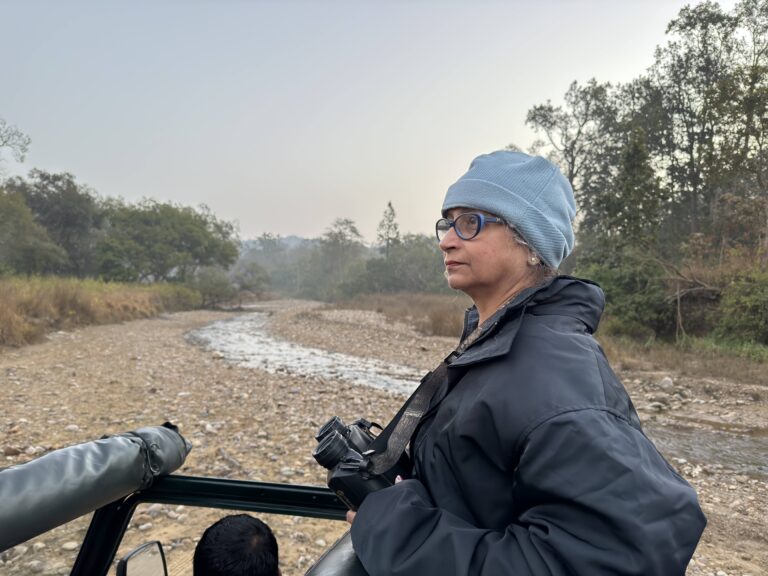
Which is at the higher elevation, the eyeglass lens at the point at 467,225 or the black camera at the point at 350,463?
the eyeglass lens at the point at 467,225

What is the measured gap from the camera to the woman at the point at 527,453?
2.79ft

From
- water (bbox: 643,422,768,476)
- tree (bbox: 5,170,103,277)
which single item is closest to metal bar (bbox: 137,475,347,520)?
water (bbox: 643,422,768,476)

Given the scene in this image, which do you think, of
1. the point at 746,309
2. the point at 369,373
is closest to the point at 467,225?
the point at 369,373

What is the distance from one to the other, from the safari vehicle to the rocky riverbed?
0.15 m

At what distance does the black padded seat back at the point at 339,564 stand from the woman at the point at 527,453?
3.2 inches

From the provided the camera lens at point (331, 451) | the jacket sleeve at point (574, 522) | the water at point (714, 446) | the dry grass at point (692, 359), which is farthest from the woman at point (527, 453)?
the dry grass at point (692, 359)

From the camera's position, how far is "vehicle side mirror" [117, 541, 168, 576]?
140 cm

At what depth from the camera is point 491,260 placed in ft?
4.38

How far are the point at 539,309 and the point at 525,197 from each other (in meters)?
0.33

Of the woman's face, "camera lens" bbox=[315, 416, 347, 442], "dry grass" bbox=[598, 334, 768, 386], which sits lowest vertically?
"dry grass" bbox=[598, 334, 768, 386]

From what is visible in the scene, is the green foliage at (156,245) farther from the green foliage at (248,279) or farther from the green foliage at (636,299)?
the green foliage at (636,299)

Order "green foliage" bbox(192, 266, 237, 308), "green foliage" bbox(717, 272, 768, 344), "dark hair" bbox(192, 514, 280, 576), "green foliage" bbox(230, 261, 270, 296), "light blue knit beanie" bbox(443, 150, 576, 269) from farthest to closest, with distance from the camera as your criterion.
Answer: "green foliage" bbox(230, 261, 270, 296), "green foliage" bbox(192, 266, 237, 308), "green foliage" bbox(717, 272, 768, 344), "dark hair" bbox(192, 514, 280, 576), "light blue knit beanie" bbox(443, 150, 576, 269)

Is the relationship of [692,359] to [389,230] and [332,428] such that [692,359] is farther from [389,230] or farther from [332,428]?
[389,230]

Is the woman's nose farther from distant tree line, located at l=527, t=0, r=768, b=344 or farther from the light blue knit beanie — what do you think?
distant tree line, located at l=527, t=0, r=768, b=344
